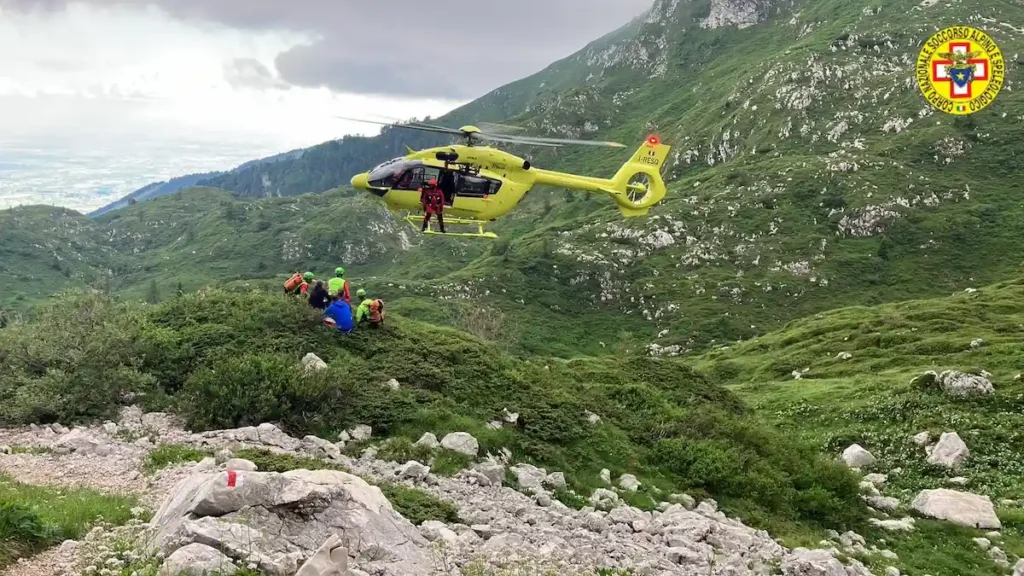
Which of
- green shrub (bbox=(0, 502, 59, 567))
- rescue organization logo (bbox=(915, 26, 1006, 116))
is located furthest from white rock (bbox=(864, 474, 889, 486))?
rescue organization logo (bbox=(915, 26, 1006, 116))

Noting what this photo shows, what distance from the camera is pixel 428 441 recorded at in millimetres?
17766

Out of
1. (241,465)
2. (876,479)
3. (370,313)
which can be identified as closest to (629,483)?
(241,465)

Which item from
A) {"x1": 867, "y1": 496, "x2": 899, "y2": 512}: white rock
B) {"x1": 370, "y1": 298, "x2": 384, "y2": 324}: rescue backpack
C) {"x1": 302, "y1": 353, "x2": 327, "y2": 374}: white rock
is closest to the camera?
{"x1": 302, "y1": 353, "x2": 327, "y2": 374}: white rock

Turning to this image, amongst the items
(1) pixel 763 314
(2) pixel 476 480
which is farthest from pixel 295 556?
(1) pixel 763 314

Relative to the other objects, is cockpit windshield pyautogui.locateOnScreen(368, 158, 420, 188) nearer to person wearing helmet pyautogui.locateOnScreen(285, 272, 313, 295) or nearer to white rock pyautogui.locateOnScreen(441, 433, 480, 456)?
person wearing helmet pyautogui.locateOnScreen(285, 272, 313, 295)

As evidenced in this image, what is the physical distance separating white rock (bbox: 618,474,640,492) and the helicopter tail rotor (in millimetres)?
21531

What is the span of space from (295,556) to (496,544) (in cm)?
388

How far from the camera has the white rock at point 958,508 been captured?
20.7m

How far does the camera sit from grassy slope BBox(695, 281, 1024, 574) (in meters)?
23.5

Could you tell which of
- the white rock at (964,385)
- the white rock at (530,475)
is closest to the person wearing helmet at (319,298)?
the white rock at (530,475)

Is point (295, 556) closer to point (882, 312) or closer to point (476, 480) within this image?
point (476, 480)

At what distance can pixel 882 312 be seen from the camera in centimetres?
7550

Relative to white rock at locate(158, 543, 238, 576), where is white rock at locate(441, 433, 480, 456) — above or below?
below

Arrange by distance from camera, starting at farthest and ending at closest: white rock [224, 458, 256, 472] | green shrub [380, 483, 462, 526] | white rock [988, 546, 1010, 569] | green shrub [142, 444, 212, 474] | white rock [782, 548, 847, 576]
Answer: white rock [988, 546, 1010, 569] → white rock [782, 548, 847, 576] → green shrub [142, 444, 212, 474] → green shrub [380, 483, 462, 526] → white rock [224, 458, 256, 472]
